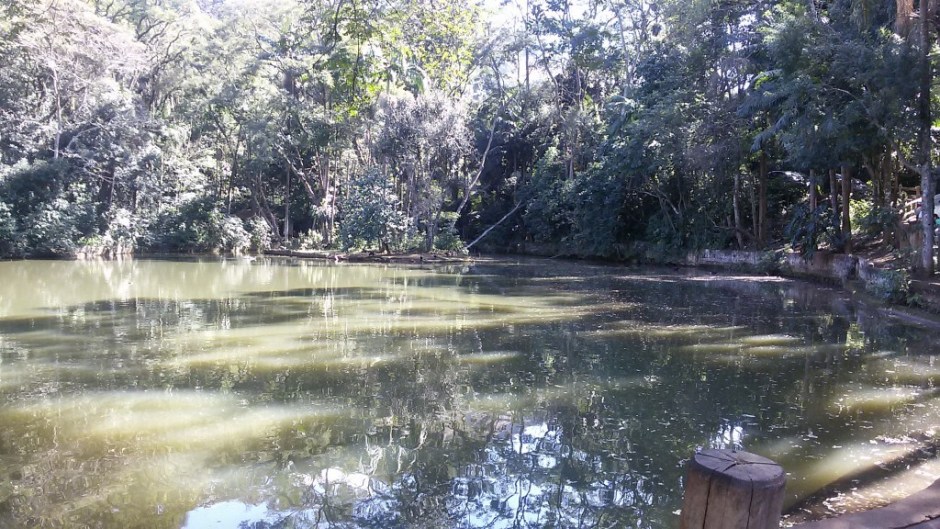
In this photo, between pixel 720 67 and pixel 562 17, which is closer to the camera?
pixel 720 67

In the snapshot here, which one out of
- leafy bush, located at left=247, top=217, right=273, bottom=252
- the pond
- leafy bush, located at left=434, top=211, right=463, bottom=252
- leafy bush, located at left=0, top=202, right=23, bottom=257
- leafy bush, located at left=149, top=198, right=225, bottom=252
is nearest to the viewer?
the pond

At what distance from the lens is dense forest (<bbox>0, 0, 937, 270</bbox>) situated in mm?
13953

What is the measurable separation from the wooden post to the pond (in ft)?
6.07

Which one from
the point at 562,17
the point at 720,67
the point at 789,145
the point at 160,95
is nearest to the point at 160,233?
the point at 160,95

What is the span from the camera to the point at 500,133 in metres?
33.8

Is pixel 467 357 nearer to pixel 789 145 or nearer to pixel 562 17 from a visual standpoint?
pixel 789 145

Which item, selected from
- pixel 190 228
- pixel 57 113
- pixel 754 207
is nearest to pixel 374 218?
pixel 190 228

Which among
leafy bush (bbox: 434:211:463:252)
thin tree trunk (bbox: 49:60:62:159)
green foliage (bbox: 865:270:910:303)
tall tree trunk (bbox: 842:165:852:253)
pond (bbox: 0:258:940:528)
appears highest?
thin tree trunk (bbox: 49:60:62:159)

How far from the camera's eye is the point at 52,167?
82.7 feet

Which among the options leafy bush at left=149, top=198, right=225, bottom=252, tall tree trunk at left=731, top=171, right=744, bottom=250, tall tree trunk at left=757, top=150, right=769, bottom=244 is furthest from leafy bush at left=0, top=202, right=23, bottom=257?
tall tree trunk at left=757, top=150, right=769, bottom=244

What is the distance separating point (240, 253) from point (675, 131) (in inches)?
809

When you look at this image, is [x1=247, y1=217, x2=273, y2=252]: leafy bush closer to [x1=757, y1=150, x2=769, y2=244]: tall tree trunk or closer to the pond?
the pond

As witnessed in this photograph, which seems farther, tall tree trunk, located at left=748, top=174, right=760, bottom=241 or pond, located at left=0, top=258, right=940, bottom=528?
tall tree trunk, located at left=748, top=174, right=760, bottom=241

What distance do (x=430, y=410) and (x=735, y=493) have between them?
3942mm
